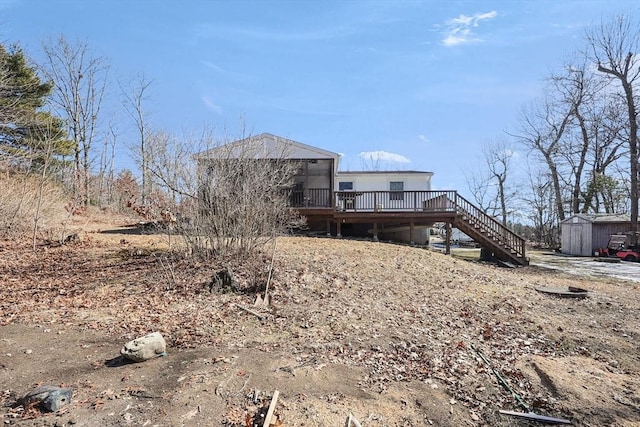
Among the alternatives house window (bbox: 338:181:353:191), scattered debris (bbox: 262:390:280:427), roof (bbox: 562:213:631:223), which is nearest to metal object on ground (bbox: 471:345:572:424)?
scattered debris (bbox: 262:390:280:427)

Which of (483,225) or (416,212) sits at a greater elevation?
(416,212)

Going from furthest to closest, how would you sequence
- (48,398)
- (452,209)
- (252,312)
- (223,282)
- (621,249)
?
1. (621,249)
2. (452,209)
3. (223,282)
4. (252,312)
5. (48,398)

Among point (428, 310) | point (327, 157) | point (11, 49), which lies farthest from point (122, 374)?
point (11, 49)

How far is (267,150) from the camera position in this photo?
45.4 feet

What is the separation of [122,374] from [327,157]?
46.7ft

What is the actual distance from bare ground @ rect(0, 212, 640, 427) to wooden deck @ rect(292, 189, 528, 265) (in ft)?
21.3

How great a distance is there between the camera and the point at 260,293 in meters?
7.62

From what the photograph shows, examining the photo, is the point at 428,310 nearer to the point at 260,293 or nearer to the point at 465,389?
the point at 465,389

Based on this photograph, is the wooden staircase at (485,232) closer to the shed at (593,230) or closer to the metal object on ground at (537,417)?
the shed at (593,230)

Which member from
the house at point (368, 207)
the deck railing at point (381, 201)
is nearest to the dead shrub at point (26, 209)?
the house at point (368, 207)

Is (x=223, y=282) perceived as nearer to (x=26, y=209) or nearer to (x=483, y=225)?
(x=26, y=209)

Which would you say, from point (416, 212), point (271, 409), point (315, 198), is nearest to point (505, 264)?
point (416, 212)

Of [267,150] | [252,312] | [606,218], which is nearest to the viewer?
[252,312]

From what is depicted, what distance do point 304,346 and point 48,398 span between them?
3.06m
